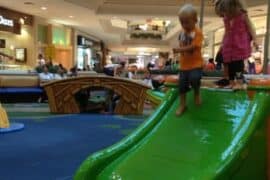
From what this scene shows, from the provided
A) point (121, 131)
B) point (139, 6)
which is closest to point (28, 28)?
point (139, 6)

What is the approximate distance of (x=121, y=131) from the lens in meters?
6.73

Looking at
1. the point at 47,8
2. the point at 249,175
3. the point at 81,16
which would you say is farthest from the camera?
the point at 81,16

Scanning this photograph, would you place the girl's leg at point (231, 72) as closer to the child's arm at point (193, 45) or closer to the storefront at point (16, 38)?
the child's arm at point (193, 45)

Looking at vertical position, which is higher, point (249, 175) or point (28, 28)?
point (28, 28)

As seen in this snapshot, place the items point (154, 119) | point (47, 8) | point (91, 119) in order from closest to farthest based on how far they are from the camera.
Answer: point (154, 119) < point (91, 119) < point (47, 8)

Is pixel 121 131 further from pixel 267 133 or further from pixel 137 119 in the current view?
pixel 267 133

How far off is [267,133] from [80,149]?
297 cm

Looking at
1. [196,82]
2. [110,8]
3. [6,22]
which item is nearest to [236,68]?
[196,82]

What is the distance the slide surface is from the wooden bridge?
5571 millimetres

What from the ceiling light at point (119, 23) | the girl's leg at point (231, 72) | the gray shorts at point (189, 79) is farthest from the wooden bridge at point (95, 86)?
the ceiling light at point (119, 23)

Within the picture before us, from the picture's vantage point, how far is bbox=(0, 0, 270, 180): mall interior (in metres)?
2.75

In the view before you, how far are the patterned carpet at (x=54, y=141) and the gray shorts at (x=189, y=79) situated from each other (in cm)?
150

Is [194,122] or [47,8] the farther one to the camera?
[47,8]

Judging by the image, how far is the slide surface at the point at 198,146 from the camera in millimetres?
2576
